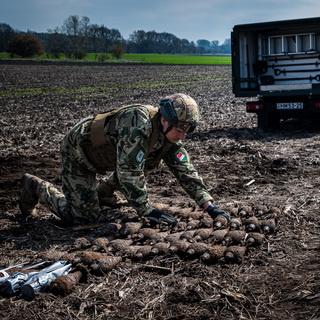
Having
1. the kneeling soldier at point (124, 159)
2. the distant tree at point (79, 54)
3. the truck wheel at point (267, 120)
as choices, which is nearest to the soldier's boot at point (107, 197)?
the kneeling soldier at point (124, 159)

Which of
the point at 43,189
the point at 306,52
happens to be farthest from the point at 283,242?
the point at 306,52

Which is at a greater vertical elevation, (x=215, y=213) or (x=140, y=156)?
(x=140, y=156)

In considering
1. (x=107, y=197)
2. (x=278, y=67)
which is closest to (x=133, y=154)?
(x=107, y=197)

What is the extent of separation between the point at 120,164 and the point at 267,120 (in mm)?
7220

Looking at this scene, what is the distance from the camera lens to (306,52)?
10680 mm

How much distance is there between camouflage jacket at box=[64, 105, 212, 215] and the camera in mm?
4266

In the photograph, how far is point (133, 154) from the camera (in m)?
4.24

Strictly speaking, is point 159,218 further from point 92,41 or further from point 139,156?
point 92,41

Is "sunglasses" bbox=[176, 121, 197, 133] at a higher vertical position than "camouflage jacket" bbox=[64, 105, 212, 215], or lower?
higher

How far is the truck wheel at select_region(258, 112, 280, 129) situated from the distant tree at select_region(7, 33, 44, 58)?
228 feet

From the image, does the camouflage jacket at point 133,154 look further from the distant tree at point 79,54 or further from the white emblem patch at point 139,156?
the distant tree at point 79,54

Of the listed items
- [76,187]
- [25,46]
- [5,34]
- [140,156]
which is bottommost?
[76,187]

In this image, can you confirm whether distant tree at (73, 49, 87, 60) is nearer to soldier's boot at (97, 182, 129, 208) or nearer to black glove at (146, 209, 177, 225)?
soldier's boot at (97, 182, 129, 208)

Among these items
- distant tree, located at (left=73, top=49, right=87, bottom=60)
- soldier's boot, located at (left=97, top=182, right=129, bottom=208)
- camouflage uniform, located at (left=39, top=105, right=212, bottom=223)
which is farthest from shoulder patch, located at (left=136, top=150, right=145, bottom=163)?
distant tree, located at (left=73, top=49, right=87, bottom=60)
